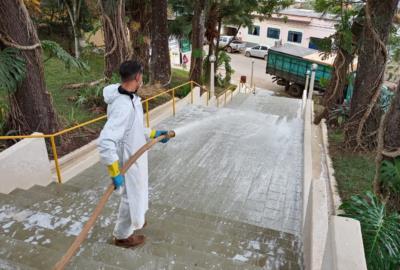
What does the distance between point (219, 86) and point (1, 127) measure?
1161 cm

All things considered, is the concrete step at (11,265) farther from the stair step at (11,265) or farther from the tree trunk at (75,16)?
the tree trunk at (75,16)

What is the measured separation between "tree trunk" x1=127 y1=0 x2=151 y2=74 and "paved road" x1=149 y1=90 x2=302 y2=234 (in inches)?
128

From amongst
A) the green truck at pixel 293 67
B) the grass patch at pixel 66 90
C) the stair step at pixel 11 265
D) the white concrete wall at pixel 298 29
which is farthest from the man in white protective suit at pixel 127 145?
the white concrete wall at pixel 298 29

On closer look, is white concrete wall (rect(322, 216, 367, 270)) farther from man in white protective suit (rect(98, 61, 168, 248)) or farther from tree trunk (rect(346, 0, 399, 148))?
tree trunk (rect(346, 0, 399, 148))

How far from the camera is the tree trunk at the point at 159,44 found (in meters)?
9.66

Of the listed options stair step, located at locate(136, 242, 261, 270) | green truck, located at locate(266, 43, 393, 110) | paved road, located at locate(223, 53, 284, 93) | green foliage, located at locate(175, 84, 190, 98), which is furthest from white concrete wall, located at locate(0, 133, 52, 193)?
paved road, located at locate(223, 53, 284, 93)

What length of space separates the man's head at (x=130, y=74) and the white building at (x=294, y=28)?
78.8ft

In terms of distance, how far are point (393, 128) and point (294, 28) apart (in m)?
25.1

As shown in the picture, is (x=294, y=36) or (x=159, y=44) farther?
(x=294, y=36)

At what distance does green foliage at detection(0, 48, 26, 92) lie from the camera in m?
4.52

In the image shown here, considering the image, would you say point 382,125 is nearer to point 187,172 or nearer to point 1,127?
point 187,172

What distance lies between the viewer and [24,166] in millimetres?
3990

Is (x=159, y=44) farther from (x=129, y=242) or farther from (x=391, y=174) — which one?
(x=129, y=242)

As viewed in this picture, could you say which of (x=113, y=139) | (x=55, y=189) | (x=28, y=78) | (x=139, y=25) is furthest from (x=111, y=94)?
(x=139, y=25)
